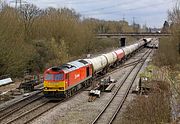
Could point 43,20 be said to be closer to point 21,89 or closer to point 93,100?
point 21,89

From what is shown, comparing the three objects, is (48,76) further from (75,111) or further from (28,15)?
(28,15)

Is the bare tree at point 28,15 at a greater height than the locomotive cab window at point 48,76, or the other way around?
the bare tree at point 28,15

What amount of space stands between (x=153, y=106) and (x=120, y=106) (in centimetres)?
751

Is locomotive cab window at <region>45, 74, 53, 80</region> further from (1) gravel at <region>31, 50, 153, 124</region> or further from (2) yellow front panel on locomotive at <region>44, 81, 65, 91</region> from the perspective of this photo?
(1) gravel at <region>31, 50, 153, 124</region>

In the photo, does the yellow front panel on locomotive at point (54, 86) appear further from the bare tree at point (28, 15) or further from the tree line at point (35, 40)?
the bare tree at point (28, 15)

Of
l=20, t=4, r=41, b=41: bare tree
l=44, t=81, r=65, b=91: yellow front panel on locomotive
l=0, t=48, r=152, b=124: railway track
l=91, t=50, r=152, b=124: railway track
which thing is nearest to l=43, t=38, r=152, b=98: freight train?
l=44, t=81, r=65, b=91: yellow front panel on locomotive

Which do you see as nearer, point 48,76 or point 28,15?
point 48,76

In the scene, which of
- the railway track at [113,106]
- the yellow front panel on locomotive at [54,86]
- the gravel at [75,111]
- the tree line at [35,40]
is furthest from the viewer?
the tree line at [35,40]

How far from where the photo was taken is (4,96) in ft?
95.9

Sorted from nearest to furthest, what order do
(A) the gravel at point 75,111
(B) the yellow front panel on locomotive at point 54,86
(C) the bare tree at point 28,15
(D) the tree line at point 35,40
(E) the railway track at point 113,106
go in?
(A) the gravel at point 75,111 → (E) the railway track at point 113,106 → (B) the yellow front panel on locomotive at point 54,86 → (D) the tree line at point 35,40 → (C) the bare tree at point 28,15

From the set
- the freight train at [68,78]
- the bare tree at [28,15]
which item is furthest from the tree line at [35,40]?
the freight train at [68,78]

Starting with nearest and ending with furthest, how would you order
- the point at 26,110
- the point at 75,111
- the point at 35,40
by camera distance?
the point at 75,111 → the point at 26,110 → the point at 35,40

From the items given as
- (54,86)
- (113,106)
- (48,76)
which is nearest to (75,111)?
(113,106)

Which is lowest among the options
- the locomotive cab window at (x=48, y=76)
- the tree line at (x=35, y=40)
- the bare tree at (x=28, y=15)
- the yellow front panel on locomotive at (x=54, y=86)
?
the yellow front panel on locomotive at (x=54, y=86)
